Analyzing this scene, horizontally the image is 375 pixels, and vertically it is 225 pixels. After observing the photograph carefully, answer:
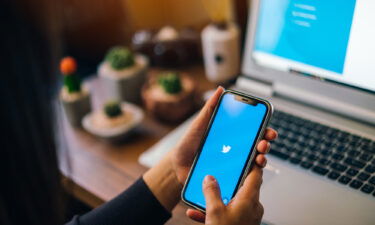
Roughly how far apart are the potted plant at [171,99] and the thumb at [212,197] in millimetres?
311

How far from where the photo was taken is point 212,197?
0.51 meters

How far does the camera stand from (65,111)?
855 mm

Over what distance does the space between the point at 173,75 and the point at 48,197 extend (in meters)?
0.45

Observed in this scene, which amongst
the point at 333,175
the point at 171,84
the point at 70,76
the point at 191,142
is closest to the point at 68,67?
the point at 70,76

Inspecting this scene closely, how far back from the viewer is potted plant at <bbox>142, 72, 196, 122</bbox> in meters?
0.82

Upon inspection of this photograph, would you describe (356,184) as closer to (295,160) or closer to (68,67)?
(295,160)

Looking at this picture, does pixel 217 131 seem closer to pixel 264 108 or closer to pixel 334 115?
pixel 264 108

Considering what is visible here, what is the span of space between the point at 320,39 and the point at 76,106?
0.53 m

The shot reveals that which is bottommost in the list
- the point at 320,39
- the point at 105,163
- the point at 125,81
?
the point at 105,163

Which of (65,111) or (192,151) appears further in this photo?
(65,111)

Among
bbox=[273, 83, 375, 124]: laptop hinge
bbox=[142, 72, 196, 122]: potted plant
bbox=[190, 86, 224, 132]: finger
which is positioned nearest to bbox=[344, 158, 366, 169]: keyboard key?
bbox=[273, 83, 375, 124]: laptop hinge

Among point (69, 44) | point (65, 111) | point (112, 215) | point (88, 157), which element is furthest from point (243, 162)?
point (69, 44)

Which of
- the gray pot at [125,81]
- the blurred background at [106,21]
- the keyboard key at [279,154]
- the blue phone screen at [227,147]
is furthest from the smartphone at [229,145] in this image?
the blurred background at [106,21]

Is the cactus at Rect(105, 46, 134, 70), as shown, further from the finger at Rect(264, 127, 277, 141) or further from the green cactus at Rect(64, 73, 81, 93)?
the finger at Rect(264, 127, 277, 141)
